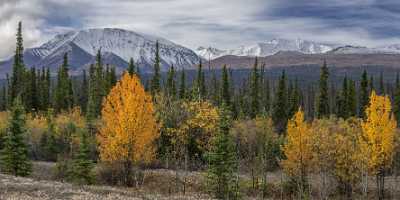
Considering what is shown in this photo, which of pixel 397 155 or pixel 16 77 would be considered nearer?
pixel 397 155

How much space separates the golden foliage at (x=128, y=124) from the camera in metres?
60.3

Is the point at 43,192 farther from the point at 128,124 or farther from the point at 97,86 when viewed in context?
the point at 97,86

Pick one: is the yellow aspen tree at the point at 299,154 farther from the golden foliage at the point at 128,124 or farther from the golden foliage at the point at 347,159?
the golden foliage at the point at 128,124

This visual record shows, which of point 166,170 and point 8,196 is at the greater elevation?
point 8,196

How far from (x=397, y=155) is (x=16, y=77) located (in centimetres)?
7448

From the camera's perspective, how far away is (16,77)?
107m

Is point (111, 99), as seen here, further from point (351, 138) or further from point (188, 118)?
point (351, 138)

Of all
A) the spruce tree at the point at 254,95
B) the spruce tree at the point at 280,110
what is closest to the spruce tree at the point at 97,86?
the spruce tree at the point at 254,95

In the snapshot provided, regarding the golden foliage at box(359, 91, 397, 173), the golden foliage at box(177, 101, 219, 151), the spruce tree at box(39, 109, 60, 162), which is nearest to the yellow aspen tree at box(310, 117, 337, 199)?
the golden foliage at box(359, 91, 397, 173)

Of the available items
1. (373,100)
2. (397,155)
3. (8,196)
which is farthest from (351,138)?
(8,196)

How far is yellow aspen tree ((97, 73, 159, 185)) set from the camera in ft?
198

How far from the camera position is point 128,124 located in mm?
60625

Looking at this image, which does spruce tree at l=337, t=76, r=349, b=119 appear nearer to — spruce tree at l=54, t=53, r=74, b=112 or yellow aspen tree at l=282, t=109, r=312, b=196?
yellow aspen tree at l=282, t=109, r=312, b=196

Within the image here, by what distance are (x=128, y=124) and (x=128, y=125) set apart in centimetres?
12
